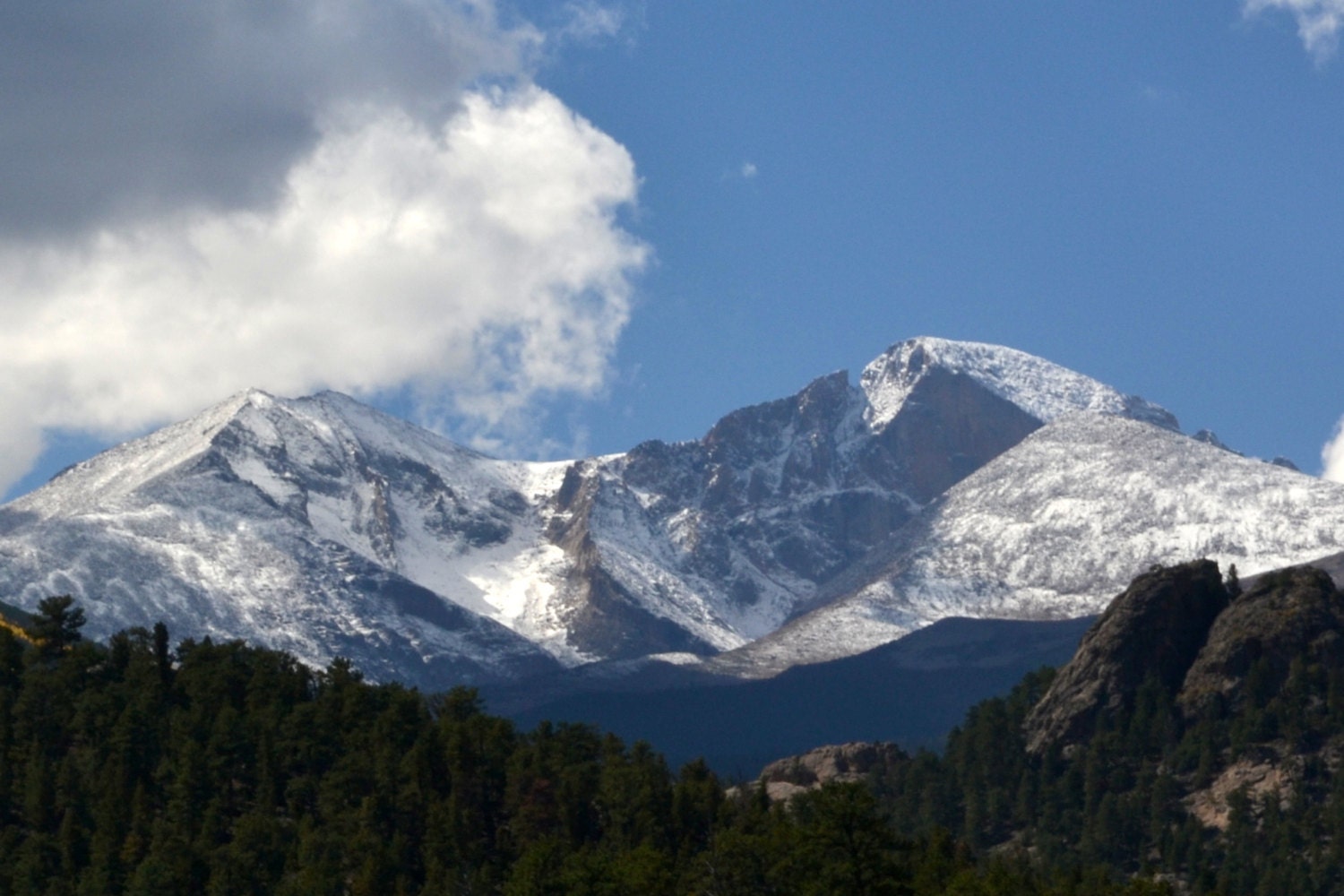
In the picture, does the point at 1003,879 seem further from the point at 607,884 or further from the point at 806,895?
the point at 607,884

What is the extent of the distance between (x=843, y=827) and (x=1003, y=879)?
13853 millimetres

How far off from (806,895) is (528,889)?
25.5 metres

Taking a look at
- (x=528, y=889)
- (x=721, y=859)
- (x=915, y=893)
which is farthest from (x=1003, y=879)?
(x=528, y=889)

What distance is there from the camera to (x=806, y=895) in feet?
605

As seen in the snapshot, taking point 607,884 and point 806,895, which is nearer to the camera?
point 806,895

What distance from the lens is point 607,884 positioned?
7746 inches

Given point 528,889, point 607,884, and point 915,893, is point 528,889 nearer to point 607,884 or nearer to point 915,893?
point 607,884

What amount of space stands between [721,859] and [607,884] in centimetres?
910

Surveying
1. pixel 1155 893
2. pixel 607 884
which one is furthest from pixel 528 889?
pixel 1155 893

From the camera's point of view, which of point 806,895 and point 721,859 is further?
point 721,859

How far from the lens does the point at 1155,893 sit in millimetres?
193500

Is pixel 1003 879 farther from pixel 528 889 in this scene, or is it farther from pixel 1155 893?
pixel 528 889

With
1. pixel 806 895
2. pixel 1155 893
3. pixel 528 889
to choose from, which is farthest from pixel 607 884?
pixel 1155 893

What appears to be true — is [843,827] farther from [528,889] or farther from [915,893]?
[528,889]
